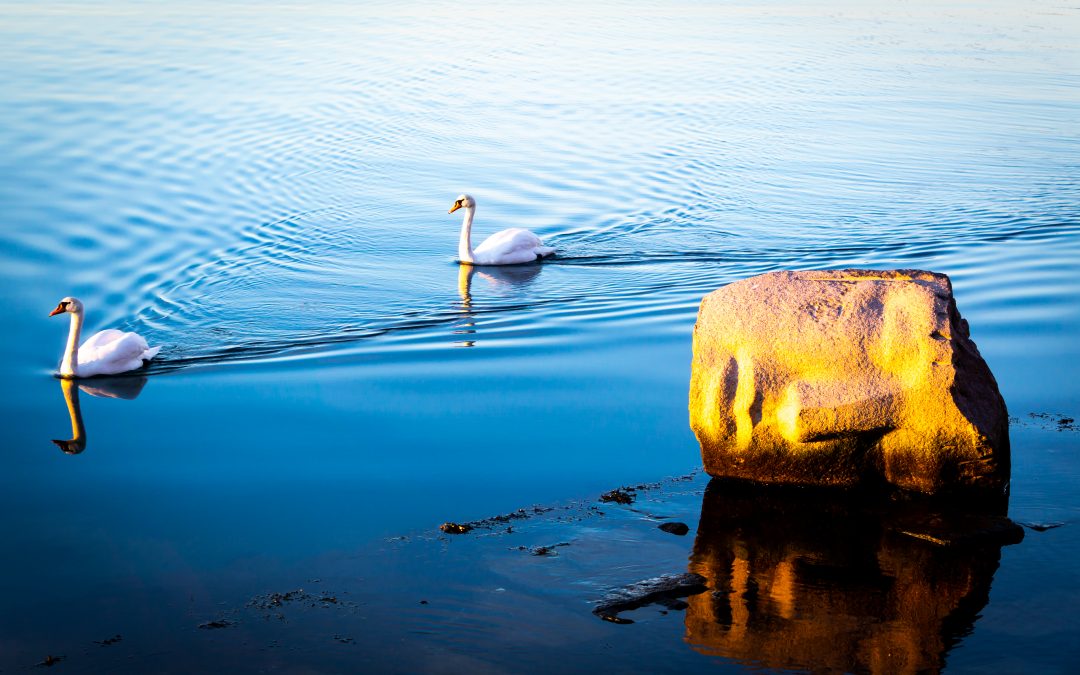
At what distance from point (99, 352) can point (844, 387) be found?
7239 mm

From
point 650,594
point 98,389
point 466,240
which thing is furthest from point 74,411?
point 466,240

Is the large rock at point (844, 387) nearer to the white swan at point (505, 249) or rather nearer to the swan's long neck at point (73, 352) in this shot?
the swan's long neck at point (73, 352)

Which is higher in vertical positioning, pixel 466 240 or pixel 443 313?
pixel 466 240

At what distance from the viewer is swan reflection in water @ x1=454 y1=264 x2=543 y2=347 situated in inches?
617

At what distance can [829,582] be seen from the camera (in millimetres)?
8609

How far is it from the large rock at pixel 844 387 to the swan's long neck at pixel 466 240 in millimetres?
8348

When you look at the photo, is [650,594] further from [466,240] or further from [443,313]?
[466,240]

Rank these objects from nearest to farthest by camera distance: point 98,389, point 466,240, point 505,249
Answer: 1. point 98,389
2. point 505,249
3. point 466,240

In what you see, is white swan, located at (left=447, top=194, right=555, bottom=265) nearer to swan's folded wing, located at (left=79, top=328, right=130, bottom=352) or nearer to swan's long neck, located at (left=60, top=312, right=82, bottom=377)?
swan's folded wing, located at (left=79, top=328, right=130, bottom=352)

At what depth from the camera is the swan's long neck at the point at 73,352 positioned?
509 inches

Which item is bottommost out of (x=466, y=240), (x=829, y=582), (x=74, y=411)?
(x=829, y=582)

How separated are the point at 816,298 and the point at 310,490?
398 centimetres

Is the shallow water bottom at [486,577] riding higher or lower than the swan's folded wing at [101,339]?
lower

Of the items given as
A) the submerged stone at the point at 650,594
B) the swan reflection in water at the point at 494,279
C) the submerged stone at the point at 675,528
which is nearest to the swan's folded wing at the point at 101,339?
the swan reflection in water at the point at 494,279
